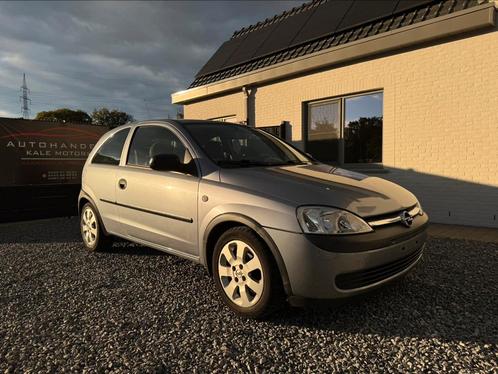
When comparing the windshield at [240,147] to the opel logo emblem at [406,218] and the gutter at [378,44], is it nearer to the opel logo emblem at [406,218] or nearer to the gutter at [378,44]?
the opel logo emblem at [406,218]

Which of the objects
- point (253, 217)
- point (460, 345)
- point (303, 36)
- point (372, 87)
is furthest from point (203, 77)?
point (460, 345)

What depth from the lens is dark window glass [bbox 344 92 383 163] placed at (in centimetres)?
787

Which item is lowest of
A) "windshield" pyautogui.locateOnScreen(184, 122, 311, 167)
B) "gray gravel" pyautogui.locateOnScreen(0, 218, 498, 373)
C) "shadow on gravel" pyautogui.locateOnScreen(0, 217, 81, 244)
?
"gray gravel" pyautogui.locateOnScreen(0, 218, 498, 373)

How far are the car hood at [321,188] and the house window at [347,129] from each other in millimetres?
4604

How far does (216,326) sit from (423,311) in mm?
1690

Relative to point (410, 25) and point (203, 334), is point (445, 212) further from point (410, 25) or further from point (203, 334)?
point (203, 334)

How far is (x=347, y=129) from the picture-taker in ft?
27.2

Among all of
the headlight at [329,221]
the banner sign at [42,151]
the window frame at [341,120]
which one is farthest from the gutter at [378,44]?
the headlight at [329,221]

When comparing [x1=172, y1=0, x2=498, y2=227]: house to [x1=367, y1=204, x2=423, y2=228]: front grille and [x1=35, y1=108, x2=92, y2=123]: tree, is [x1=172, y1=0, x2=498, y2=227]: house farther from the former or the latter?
[x1=35, y1=108, x2=92, y2=123]: tree

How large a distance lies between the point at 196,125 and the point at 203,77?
910 centimetres

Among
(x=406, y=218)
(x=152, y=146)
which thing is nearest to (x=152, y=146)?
(x=152, y=146)

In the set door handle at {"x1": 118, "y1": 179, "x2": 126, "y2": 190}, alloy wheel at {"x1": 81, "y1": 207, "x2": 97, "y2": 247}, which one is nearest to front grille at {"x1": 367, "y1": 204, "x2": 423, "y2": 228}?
door handle at {"x1": 118, "y1": 179, "x2": 126, "y2": 190}

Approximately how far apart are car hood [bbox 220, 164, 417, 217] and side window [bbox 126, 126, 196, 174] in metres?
0.68

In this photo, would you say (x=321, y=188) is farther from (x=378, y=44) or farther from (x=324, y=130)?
(x=324, y=130)
